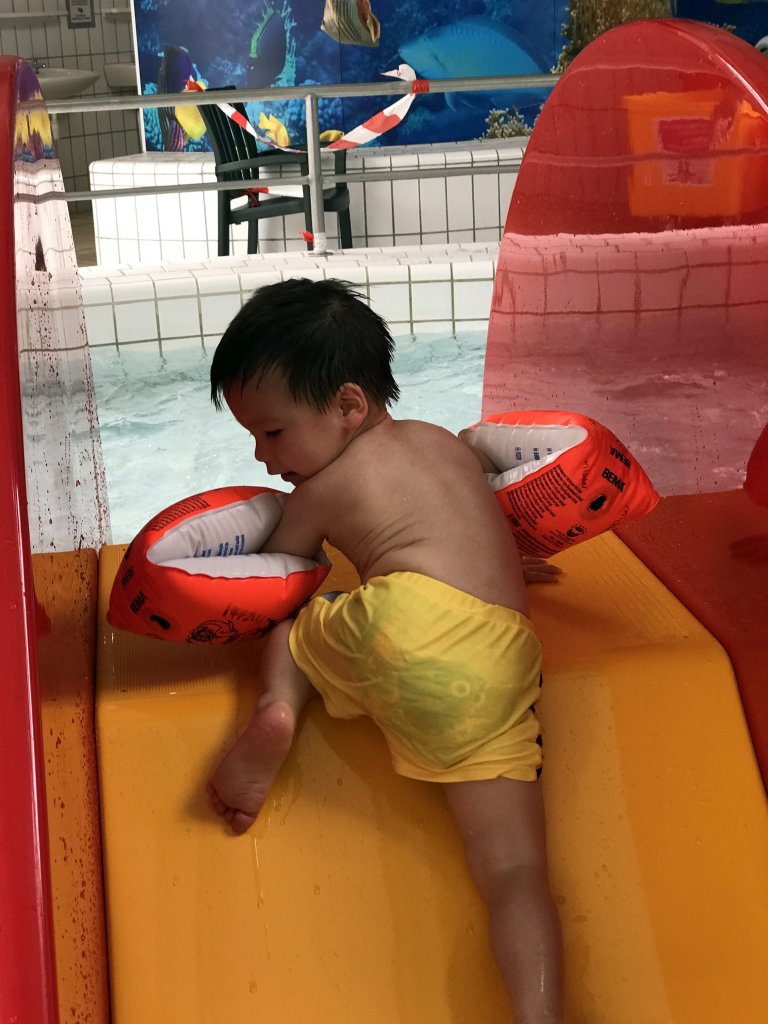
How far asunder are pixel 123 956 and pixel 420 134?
7007mm

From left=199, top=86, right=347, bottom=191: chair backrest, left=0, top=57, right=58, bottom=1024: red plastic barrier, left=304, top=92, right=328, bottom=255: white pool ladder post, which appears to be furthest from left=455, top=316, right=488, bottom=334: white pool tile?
left=0, top=57, right=58, bottom=1024: red plastic barrier

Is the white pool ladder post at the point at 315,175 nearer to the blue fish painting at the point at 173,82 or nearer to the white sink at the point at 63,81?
the blue fish painting at the point at 173,82

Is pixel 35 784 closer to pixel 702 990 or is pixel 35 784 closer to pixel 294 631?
pixel 294 631

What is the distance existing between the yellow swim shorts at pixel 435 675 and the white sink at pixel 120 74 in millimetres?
8899

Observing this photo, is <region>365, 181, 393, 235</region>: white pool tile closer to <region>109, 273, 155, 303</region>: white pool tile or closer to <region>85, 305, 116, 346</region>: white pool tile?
<region>109, 273, 155, 303</region>: white pool tile

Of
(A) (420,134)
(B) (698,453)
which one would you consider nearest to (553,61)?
(A) (420,134)

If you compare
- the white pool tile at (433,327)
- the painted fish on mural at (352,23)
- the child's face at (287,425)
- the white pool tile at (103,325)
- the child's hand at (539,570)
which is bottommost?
the white pool tile at (433,327)

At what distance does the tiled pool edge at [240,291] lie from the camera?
4656mm

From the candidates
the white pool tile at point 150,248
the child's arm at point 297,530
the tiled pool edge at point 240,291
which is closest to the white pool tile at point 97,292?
the tiled pool edge at point 240,291

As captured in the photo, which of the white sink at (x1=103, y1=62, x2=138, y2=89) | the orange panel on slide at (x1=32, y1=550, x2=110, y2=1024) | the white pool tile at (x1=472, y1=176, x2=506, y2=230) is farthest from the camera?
→ the white sink at (x1=103, y1=62, x2=138, y2=89)

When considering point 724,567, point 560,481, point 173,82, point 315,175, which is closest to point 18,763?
point 560,481

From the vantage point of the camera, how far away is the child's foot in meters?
1.19

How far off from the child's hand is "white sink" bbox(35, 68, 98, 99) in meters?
7.98

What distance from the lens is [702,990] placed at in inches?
47.9
